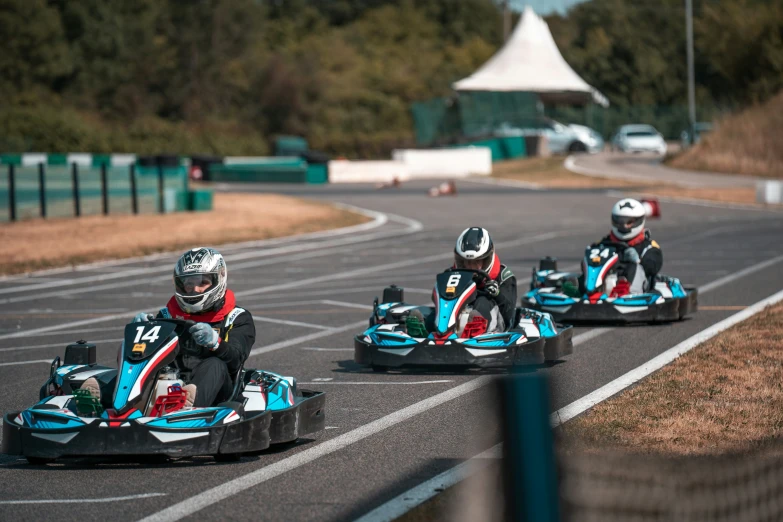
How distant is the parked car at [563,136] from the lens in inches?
2184

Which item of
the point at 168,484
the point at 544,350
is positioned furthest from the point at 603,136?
the point at 168,484

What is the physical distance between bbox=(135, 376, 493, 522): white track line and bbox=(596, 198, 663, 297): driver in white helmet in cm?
381

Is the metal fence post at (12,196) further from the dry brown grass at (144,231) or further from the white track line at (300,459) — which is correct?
the white track line at (300,459)

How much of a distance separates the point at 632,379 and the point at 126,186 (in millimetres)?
20839

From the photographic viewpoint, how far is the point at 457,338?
9.66 m

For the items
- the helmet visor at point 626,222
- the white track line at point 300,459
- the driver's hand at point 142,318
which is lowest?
the white track line at point 300,459

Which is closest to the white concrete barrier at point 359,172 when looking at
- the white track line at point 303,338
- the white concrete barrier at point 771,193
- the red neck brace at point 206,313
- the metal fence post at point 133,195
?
the white concrete barrier at point 771,193

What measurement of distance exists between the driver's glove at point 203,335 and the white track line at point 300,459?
765 millimetres

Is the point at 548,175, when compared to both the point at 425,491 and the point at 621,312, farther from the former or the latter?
the point at 425,491

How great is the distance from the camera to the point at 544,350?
982cm

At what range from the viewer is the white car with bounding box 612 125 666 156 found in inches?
2169

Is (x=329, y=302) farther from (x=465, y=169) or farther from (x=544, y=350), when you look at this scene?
(x=465, y=169)

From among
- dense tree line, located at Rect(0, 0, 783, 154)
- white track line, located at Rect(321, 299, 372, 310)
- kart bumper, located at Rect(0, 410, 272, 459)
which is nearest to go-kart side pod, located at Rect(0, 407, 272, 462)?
kart bumper, located at Rect(0, 410, 272, 459)

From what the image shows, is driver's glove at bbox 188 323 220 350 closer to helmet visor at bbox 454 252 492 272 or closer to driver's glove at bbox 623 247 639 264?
helmet visor at bbox 454 252 492 272
